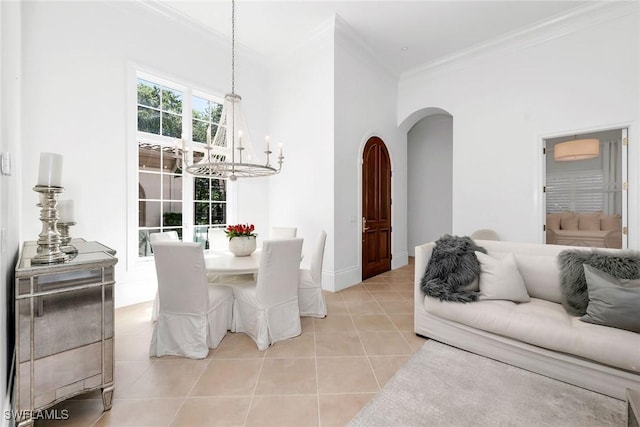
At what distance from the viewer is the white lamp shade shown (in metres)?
3.67

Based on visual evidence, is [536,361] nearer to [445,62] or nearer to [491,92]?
[491,92]

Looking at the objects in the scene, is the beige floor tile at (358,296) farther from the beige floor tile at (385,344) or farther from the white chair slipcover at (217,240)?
the white chair slipcover at (217,240)

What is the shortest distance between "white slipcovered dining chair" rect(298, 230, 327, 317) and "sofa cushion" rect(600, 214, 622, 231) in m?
3.89

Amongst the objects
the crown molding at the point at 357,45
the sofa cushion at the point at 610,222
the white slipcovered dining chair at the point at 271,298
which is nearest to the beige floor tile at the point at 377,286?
the white slipcovered dining chair at the point at 271,298

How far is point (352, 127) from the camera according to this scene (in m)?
4.28

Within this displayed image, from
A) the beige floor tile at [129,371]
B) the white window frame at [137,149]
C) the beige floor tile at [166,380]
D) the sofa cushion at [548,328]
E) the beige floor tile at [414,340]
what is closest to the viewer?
the sofa cushion at [548,328]

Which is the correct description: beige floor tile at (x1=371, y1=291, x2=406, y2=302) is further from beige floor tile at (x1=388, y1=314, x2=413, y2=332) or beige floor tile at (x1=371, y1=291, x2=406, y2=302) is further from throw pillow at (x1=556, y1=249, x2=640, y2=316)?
throw pillow at (x1=556, y1=249, x2=640, y2=316)

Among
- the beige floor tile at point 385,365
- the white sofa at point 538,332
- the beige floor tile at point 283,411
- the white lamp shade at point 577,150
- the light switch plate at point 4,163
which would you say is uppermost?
the white lamp shade at point 577,150

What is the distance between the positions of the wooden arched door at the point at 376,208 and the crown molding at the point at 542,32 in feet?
5.93

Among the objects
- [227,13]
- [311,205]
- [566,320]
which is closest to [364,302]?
[311,205]

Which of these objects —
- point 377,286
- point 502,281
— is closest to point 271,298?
point 502,281

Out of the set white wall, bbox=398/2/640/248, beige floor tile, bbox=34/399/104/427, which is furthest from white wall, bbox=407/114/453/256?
beige floor tile, bbox=34/399/104/427

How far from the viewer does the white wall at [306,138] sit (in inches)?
157

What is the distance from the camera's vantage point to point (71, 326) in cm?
146
